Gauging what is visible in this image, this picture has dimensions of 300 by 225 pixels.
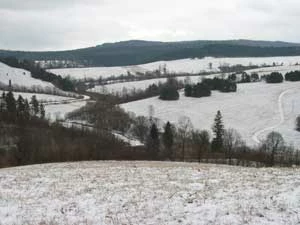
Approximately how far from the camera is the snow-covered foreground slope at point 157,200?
56.1ft

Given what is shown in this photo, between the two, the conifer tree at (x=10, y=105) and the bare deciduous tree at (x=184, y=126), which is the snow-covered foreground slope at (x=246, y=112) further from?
the conifer tree at (x=10, y=105)

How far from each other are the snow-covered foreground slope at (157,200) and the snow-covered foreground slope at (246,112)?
114021 millimetres

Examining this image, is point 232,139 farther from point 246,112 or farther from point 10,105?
point 10,105

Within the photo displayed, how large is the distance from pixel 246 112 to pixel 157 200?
162729mm

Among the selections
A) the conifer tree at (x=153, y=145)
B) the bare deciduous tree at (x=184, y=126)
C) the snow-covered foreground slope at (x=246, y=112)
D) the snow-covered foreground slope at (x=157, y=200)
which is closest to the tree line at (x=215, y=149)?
the conifer tree at (x=153, y=145)

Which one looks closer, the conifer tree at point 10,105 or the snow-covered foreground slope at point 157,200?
the snow-covered foreground slope at point 157,200

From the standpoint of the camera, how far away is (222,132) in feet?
438

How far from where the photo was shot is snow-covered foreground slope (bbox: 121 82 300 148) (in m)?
152

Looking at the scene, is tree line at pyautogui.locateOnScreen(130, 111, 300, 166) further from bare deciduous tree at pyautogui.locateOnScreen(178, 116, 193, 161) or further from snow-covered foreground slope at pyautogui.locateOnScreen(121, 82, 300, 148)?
snow-covered foreground slope at pyautogui.locateOnScreen(121, 82, 300, 148)

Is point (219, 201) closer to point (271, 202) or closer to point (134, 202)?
point (271, 202)

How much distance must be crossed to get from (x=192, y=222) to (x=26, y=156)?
7360 centimetres

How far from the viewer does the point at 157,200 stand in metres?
19.7

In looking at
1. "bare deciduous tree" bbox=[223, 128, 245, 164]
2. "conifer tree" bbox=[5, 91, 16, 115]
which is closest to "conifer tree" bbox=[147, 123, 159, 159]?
"bare deciduous tree" bbox=[223, 128, 245, 164]

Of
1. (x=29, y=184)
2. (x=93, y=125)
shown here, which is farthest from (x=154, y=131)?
(x=29, y=184)
